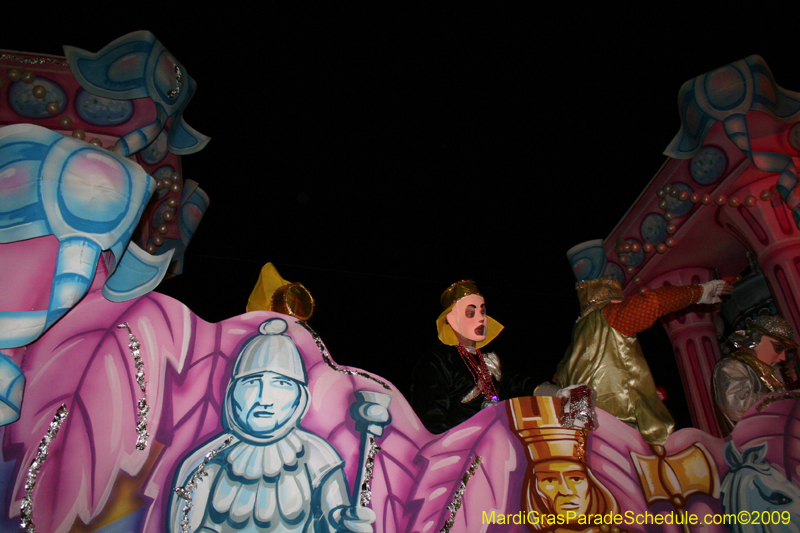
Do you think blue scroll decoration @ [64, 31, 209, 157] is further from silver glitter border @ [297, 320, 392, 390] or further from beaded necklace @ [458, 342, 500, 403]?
beaded necklace @ [458, 342, 500, 403]

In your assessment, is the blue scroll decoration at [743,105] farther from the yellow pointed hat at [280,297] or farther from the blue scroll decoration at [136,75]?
the blue scroll decoration at [136,75]

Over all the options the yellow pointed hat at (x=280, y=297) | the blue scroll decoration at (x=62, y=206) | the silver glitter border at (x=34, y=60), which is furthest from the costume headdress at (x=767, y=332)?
the silver glitter border at (x=34, y=60)

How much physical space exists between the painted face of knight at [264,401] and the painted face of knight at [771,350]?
2679mm

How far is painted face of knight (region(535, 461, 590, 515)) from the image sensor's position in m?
2.02

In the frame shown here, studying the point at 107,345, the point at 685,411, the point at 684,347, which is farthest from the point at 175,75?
the point at 685,411

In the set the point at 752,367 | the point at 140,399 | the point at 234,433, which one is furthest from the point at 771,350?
the point at 140,399

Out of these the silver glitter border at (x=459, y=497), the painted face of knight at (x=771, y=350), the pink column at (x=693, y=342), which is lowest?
the silver glitter border at (x=459, y=497)

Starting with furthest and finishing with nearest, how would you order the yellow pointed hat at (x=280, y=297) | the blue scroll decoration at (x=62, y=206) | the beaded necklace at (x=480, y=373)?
the beaded necklace at (x=480, y=373)
the yellow pointed hat at (x=280, y=297)
the blue scroll decoration at (x=62, y=206)

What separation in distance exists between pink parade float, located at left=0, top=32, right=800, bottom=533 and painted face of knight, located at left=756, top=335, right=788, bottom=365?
0.94 metres

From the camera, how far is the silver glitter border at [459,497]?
1.94 metres

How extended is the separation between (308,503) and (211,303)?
3.03 m

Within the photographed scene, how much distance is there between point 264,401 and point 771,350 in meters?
2.84

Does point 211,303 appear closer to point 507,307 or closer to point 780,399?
point 507,307

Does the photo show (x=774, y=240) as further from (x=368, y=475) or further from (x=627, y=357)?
(x=368, y=475)
